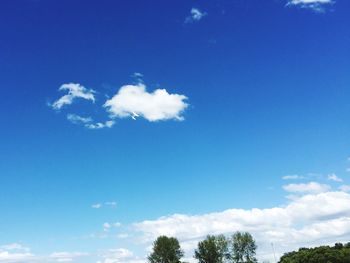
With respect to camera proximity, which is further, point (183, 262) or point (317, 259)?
point (183, 262)

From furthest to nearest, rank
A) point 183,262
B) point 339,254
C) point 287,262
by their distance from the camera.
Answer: point 183,262
point 287,262
point 339,254

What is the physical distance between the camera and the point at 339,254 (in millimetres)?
164375

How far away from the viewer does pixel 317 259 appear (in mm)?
168625

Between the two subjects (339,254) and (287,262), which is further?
(287,262)

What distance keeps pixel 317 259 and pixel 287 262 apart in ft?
65.4

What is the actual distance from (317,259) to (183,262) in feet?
195

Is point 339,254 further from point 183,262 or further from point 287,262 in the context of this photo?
point 183,262

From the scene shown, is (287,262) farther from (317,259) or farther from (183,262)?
(183,262)

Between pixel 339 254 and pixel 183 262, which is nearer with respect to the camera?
pixel 339 254

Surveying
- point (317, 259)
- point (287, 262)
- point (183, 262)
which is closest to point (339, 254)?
point (317, 259)

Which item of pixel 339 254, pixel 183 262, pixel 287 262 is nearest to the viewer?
pixel 339 254

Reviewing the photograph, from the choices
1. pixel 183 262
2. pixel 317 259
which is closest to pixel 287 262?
pixel 317 259

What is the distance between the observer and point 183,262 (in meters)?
199

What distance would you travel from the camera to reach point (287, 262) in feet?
611
